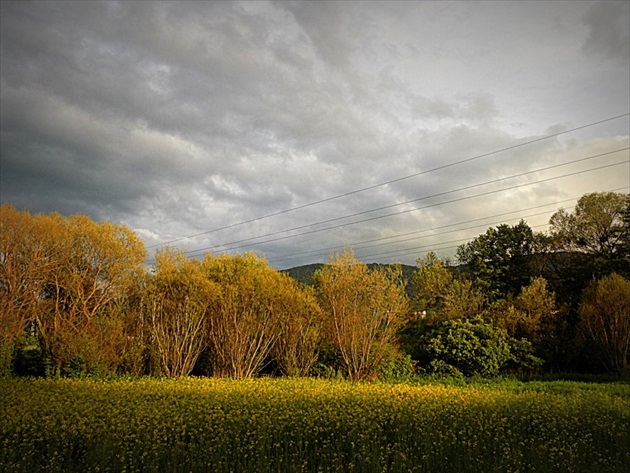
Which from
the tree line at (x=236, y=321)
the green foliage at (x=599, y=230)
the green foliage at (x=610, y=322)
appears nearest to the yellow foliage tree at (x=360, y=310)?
the tree line at (x=236, y=321)

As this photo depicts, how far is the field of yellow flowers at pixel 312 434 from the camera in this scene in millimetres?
6301

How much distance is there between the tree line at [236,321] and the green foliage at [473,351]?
0.05 metres

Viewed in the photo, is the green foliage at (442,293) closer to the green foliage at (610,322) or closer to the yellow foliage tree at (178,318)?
the green foliage at (610,322)

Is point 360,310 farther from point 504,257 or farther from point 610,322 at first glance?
point 504,257

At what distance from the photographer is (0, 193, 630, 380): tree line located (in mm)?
16906

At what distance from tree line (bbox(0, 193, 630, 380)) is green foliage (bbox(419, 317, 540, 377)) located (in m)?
0.05

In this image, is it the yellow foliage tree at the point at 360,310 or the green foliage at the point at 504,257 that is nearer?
the yellow foliage tree at the point at 360,310

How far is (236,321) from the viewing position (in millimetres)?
16875

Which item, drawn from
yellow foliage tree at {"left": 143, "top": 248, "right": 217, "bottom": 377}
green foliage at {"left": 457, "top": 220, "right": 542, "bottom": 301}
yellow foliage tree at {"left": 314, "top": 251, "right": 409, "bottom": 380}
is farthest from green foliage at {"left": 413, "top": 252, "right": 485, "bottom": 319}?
yellow foliage tree at {"left": 143, "top": 248, "right": 217, "bottom": 377}

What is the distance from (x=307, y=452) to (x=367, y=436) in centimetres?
96

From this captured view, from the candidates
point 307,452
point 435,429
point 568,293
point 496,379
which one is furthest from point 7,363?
point 568,293

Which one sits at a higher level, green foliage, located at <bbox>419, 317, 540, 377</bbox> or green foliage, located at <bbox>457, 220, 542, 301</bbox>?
Result: green foliage, located at <bbox>457, 220, 542, 301</bbox>

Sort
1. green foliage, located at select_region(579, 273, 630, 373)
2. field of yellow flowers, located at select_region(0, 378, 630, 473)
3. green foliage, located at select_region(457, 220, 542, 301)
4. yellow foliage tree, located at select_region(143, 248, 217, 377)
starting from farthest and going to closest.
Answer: green foliage, located at select_region(457, 220, 542, 301)
green foliage, located at select_region(579, 273, 630, 373)
yellow foliage tree, located at select_region(143, 248, 217, 377)
field of yellow flowers, located at select_region(0, 378, 630, 473)

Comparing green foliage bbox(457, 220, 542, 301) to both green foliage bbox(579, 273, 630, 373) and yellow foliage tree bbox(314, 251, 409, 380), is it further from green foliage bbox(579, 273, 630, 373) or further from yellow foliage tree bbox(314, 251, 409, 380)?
yellow foliage tree bbox(314, 251, 409, 380)
